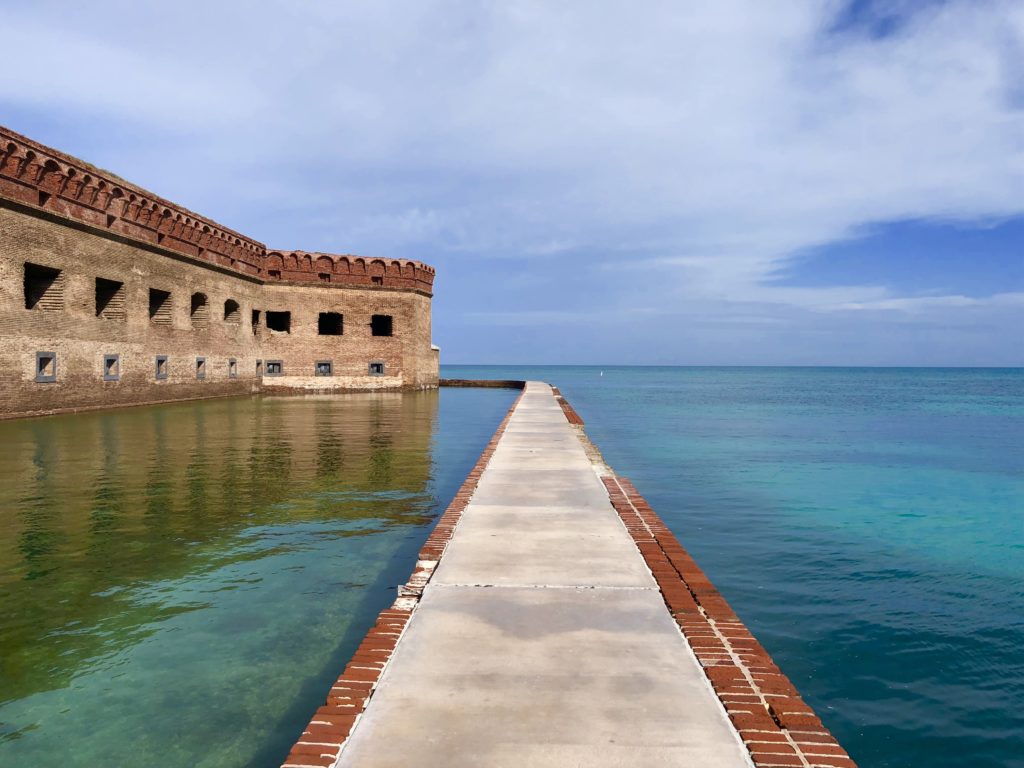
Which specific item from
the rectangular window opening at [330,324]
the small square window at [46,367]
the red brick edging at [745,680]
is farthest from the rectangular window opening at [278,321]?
the red brick edging at [745,680]

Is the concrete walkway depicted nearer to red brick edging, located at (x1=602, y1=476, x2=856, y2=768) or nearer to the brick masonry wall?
red brick edging, located at (x1=602, y1=476, x2=856, y2=768)

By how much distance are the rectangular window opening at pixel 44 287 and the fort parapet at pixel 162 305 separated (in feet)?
0.13

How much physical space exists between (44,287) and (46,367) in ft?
7.86

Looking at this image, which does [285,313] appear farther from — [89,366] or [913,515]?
[913,515]

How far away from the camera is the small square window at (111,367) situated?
21469 millimetres

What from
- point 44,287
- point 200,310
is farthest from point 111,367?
point 200,310

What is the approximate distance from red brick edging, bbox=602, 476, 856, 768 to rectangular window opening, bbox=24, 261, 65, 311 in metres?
20.6

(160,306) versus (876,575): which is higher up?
(160,306)

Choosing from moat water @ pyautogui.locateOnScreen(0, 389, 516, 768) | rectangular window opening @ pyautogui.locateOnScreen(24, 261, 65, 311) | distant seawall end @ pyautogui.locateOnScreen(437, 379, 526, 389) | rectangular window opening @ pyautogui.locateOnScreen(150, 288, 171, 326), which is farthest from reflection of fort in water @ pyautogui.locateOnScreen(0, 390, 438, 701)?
distant seawall end @ pyautogui.locateOnScreen(437, 379, 526, 389)

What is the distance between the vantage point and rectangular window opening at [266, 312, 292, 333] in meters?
35.1

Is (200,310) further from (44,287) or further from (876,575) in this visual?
(876,575)

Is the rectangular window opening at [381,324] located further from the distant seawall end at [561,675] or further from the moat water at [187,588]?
the distant seawall end at [561,675]

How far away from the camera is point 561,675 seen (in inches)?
124

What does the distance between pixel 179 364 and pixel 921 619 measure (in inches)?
1035
